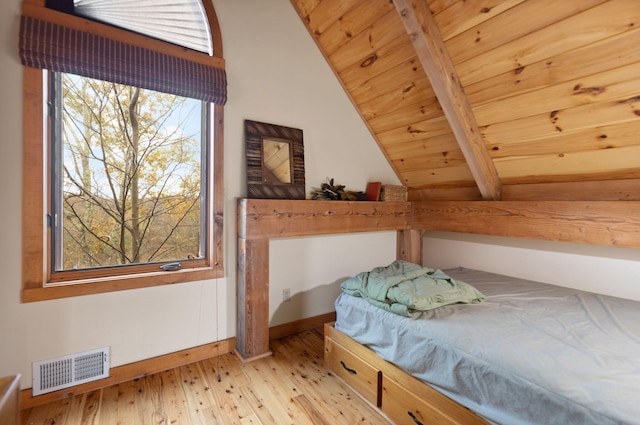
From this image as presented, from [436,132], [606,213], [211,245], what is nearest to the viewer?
[606,213]

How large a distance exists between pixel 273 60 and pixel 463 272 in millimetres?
2472

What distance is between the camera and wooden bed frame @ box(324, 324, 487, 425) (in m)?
1.34

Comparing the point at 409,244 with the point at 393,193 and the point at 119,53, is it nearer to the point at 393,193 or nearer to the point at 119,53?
the point at 393,193

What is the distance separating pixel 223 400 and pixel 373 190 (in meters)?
2.14

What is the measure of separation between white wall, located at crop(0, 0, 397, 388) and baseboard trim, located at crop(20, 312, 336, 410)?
0.05m

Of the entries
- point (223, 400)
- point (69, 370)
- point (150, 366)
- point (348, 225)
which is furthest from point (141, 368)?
point (348, 225)

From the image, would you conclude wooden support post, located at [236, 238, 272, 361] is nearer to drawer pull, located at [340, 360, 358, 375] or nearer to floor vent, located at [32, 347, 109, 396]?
drawer pull, located at [340, 360, 358, 375]

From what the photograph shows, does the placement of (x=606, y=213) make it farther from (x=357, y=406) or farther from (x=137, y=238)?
(x=137, y=238)

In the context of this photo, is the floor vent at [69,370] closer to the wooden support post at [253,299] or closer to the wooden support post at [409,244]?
the wooden support post at [253,299]

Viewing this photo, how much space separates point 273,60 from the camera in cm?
248

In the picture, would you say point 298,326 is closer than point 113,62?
No

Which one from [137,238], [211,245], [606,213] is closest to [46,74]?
[137,238]

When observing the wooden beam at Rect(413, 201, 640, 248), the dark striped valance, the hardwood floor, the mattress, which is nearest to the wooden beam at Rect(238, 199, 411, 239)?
the wooden beam at Rect(413, 201, 640, 248)

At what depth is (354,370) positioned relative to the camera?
185 centimetres
